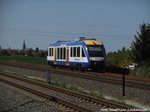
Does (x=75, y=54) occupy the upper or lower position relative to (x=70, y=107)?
upper

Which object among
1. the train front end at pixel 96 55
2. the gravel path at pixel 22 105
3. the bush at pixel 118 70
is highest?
the train front end at pixel 96 55

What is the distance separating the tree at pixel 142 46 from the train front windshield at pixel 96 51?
27.6 feet

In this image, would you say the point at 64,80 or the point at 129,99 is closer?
the point at 129,99

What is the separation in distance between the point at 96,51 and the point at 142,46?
9.46 meters

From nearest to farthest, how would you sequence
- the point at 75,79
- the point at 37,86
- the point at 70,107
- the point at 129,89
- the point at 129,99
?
1. the point at 70,107
2. the point at 129,99
3. the point at 129,89
4. the point at 37,86
5. the point at 75,79

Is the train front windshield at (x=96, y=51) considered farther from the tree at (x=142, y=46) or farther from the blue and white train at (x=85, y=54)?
the tree at (x=142, y=46)

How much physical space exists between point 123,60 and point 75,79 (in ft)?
91.7

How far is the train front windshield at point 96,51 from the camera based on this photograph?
32069 millimetres

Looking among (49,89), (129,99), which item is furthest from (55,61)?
(129,99)

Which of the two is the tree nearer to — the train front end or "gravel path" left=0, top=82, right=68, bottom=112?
the train front end

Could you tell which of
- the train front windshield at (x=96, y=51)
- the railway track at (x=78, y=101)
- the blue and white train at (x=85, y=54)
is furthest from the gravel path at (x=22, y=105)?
the train front windshield at (x=96, y=51)

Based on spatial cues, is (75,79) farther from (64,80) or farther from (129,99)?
(129,99)

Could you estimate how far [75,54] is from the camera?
33500 millimetres

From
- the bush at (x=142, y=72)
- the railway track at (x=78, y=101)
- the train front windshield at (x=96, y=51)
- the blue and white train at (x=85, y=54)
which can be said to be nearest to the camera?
the railway track at (x=78, y=101)
